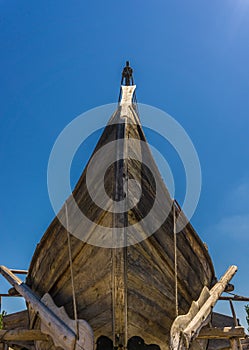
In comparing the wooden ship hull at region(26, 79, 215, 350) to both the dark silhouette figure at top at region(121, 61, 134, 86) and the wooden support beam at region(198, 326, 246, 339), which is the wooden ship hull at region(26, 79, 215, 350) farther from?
the dark silhouette figure at top at region(121, 61, 134, 86)

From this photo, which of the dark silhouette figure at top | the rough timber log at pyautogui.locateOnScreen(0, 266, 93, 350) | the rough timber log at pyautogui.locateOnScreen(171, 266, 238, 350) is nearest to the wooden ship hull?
the rough timber log at pyautogui.locateOnScreen(171, 266, 238, 350)

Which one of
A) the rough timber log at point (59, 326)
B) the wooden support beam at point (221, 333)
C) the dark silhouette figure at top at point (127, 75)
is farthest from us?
the dark silhouette figure at top at point (127, 75)

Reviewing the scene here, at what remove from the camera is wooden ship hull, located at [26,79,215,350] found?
15.0 ft

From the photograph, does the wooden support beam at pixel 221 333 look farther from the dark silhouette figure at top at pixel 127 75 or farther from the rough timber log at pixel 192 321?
the dark silhouette figure at top at pixel 127 75

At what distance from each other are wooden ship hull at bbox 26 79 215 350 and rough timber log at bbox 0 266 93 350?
1.11 feet

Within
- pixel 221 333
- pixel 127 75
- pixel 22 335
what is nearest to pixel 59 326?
pixel 22 335

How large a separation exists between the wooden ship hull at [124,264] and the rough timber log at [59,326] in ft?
1.11

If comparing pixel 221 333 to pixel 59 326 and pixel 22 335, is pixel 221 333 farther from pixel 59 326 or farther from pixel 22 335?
pixel 22 335

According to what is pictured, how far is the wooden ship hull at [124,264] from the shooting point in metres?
4.56

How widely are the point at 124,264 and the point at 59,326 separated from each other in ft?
3.23

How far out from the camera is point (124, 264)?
4398mm

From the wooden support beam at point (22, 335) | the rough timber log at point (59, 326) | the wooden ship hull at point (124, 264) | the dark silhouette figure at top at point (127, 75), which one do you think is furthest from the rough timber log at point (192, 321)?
the dark silhouette figure at top at point (127, 75)

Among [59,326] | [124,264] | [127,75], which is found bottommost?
[59,326]

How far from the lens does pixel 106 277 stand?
467cm
